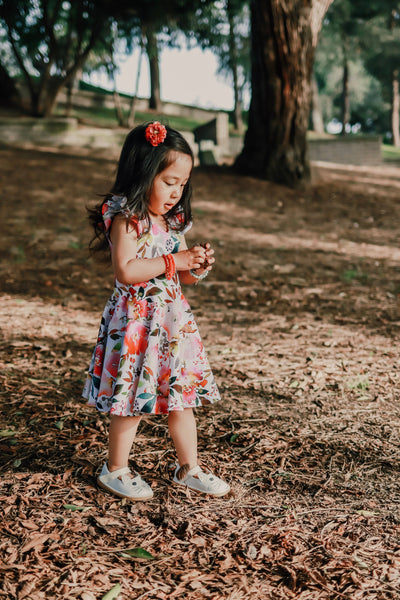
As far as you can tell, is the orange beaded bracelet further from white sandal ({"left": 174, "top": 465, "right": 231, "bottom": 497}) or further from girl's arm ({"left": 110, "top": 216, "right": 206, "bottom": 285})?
white sandal ({"left": 174, "top": 465, "right": 231, "bottom": 497})

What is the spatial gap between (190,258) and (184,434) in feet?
2.60

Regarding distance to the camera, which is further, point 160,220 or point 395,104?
point 395,104

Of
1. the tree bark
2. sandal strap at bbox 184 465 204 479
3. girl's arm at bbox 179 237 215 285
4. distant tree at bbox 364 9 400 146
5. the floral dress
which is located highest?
distant tree at bbox 364 9 400 146

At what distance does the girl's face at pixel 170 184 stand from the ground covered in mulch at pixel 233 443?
4.12 feet

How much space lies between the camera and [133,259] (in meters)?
2.54

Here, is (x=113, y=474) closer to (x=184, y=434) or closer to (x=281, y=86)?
(x=184, y=434)

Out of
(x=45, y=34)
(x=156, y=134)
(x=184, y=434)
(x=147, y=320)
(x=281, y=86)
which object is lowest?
(x=184, y=434)

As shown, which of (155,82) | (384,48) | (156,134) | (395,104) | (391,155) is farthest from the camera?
(395,104)

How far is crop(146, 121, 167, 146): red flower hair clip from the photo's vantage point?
2.53 m

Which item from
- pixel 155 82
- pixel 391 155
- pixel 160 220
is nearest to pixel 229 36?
pixel 155 82

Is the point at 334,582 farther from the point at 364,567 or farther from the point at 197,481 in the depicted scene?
the point at 197,481

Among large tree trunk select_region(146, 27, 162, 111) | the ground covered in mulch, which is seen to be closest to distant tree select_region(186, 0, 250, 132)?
large tree trunk select_region(146, 27, 162, 111)

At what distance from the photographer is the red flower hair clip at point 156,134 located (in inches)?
99.5

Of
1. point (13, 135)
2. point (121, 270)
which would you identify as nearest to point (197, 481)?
point (121, 270)
